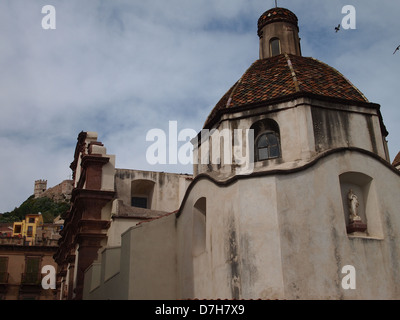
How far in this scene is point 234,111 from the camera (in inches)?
562

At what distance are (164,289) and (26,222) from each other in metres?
47.3

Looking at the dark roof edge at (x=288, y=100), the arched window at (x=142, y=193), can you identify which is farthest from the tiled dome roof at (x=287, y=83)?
the arched window at (x=142, y=193)

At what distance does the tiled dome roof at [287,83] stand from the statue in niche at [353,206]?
289 cm

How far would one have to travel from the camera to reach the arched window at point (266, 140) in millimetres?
13789

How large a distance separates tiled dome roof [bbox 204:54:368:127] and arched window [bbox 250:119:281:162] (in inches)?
26.7

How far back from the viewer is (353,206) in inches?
498

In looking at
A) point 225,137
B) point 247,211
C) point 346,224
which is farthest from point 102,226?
point 346,224

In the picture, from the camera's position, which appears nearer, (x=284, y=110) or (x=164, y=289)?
(x=284, y=110)

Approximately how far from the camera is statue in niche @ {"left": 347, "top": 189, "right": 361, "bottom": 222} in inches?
492

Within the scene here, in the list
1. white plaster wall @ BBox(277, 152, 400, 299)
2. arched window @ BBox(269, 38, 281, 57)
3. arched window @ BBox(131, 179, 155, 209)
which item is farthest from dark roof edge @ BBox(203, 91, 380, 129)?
arched window @ BBox(131, 179, 155, 209)

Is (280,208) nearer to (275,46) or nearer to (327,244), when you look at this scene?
(327,244)

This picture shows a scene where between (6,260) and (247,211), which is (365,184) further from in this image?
(6,260)

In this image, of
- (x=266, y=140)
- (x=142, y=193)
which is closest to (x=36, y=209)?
(x=142, y=193)

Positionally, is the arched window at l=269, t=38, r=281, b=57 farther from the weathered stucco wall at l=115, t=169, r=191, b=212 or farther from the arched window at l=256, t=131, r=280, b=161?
the weathered stucco wall at l=115, t=169, r=191, b=212
